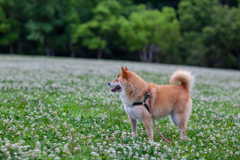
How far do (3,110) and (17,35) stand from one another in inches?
2193

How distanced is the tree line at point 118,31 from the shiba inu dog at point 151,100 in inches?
1928

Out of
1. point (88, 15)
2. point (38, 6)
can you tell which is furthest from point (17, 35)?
point (88, 15)

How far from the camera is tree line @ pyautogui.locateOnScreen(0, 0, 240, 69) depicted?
176ft

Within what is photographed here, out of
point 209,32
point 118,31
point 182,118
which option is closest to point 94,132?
point 182,118

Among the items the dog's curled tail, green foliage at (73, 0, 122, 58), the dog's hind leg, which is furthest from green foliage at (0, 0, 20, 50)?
the dog's hind leg

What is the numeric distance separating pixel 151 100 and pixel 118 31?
55.6m

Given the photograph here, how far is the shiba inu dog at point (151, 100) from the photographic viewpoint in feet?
17.7

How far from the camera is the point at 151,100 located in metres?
5.55

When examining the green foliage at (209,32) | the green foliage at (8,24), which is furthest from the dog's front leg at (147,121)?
the green foliage at (8,24)

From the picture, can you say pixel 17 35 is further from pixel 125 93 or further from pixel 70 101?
pixel 125 93

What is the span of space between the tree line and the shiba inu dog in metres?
49.0

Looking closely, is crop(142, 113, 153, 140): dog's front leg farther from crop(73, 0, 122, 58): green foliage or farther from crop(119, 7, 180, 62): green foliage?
crop(73, 0, 122, 58): green foliage

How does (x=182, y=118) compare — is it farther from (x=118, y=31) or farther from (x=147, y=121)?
(x=118, y=31)

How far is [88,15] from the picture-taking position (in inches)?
2574
